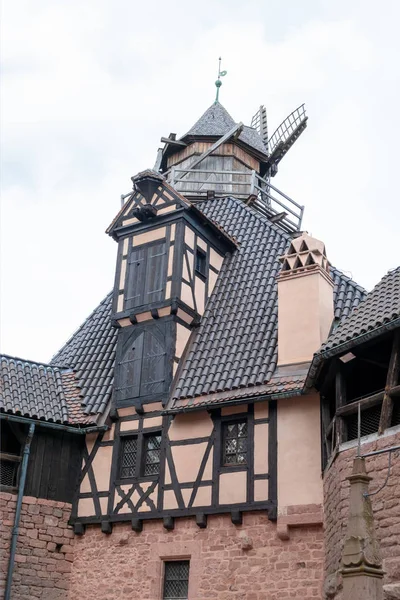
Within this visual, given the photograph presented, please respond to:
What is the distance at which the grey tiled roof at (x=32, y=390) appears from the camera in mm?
15281

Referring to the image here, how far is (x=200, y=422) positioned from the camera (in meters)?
14.5

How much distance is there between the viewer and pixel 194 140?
24.7 meters

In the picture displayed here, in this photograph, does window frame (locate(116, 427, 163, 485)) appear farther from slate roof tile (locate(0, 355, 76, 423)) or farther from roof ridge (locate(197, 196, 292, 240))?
roof ridge (locate(197, 196, 292, 240))

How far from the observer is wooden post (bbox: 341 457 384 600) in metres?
6.86

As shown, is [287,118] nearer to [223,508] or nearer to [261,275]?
[261,275]

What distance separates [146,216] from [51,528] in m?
6.86

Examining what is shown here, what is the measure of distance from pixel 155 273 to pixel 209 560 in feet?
19.9

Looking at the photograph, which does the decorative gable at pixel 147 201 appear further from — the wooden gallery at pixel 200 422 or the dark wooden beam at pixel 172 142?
the dark wooden beam at pixel 172 142

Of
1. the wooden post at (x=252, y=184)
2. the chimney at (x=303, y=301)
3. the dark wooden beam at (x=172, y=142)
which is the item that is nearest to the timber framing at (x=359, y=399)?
the chimney at (x=303, y=301)

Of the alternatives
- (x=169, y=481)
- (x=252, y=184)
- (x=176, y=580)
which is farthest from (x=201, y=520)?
(x=252, y=184)

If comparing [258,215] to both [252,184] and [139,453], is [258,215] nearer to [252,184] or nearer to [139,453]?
[252,184]

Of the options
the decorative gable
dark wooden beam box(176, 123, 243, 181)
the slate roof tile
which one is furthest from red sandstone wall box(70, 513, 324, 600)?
dark wooden beam box(176, 123, 243, 181)

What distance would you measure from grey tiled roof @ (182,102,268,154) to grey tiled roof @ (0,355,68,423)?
420 inches

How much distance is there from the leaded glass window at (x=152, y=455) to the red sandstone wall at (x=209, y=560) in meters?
1.02
